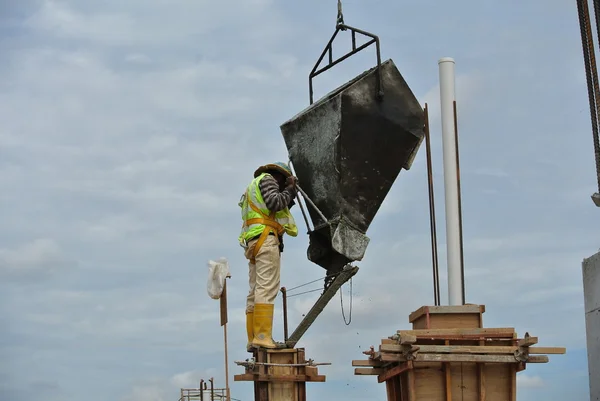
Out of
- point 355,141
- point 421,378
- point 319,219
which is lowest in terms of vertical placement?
point 421,378

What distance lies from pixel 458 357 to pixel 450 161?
Result: 308 cm

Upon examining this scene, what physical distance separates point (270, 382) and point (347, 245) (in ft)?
6.88

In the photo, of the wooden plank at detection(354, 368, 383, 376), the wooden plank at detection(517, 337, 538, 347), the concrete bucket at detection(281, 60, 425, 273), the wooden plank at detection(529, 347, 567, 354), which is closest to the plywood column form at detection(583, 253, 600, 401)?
the wooden plank at detection(529, 347, 567, 354)

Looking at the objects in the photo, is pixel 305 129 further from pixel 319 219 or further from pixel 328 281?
pixel 328 281

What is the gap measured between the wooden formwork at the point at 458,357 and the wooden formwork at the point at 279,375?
1.14 metres

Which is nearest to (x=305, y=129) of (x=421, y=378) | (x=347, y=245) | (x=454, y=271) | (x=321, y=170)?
(x=321, y=170)

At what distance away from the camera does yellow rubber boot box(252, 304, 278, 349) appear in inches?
475

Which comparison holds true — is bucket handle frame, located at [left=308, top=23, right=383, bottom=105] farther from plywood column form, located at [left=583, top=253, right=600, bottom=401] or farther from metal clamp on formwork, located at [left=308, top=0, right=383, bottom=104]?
plywood column form, located at [left=583, top=253, right=600, bottom=401]

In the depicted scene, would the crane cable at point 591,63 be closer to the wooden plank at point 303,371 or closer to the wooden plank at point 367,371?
the wooden plank at point 367,371

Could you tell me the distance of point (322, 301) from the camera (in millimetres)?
12875

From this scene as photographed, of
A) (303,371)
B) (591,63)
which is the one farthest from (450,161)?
(303,371)

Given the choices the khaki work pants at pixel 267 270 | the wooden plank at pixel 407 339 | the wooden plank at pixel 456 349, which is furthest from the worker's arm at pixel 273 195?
the wooden plank at pixel 407 339

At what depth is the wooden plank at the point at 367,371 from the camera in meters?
→ 12.3

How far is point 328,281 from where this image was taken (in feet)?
42.5
